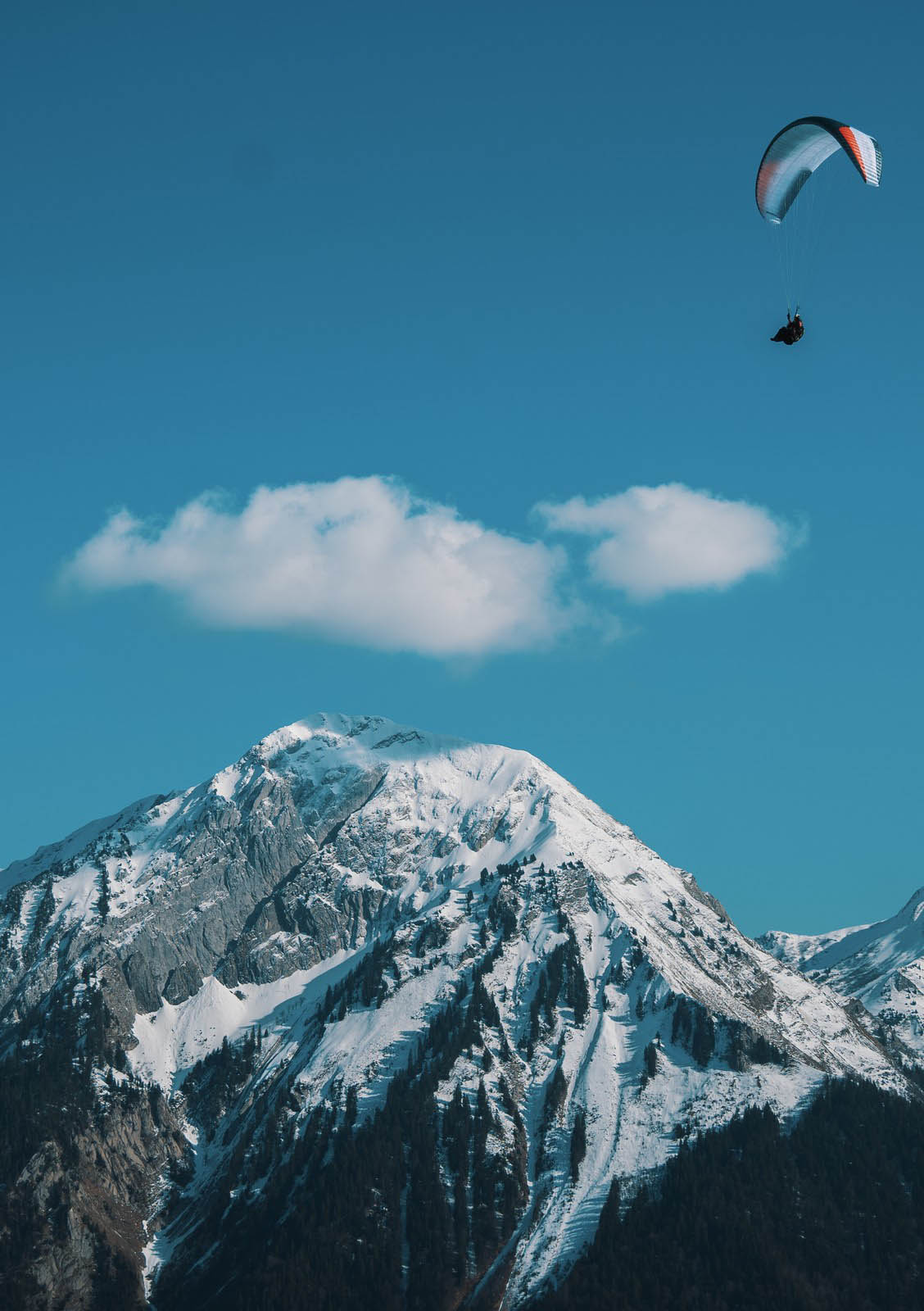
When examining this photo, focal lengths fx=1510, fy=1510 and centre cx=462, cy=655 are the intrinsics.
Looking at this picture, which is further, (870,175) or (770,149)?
(770,149)

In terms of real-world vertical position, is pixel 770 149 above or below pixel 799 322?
above

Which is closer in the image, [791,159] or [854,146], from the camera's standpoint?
[854,146]

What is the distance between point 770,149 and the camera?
140750 mm

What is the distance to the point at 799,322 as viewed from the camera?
138250mm

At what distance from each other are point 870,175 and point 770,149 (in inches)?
574

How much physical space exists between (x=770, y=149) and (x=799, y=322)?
666 inches

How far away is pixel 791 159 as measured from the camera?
14250 centimetres

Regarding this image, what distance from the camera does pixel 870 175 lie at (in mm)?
129000

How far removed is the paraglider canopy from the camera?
136875 mm

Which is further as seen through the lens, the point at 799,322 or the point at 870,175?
the point at 799,322

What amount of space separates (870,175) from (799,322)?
14550mm

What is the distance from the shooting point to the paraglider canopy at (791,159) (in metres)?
137
